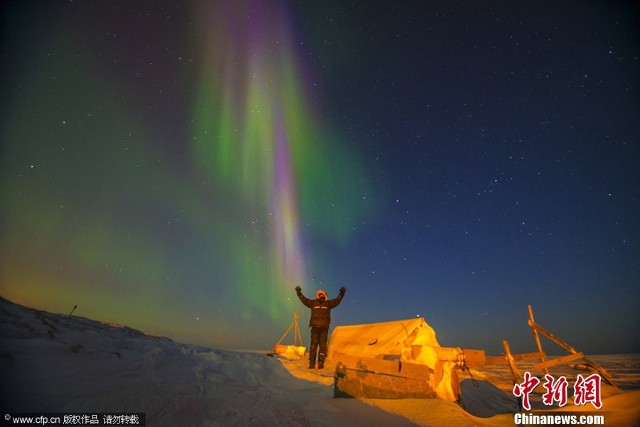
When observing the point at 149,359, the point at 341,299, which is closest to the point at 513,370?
the point at 341,299

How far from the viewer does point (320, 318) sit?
8.12m

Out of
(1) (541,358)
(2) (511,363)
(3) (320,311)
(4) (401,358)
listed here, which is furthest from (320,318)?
(1) (541,358)

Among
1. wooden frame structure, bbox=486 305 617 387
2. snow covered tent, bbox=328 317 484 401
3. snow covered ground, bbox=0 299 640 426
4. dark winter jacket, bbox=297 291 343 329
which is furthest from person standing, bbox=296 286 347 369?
wooden frame structure, bbox=486 305 617 387

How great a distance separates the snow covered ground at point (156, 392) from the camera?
3.82 meters

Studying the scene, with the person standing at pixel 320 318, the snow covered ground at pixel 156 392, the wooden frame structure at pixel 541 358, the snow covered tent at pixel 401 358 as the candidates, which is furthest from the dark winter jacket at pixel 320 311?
the wooden frame structure at pixel 541 358

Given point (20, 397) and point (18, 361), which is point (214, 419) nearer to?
Result: point (20, 397)

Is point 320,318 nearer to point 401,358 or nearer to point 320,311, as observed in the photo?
point 320,311

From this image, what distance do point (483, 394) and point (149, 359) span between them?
44.9 feet

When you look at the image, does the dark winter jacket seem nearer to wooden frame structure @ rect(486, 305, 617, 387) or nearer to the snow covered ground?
the snow covered ground

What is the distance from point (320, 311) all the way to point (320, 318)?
7.5 inches

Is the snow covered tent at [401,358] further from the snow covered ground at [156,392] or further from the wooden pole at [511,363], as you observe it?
the wooden pole at [511,363]

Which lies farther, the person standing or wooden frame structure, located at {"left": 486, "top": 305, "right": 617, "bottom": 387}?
wooden frame structure, located at {"left": 486, "top": 305, "right": 617, "bottom": 387}

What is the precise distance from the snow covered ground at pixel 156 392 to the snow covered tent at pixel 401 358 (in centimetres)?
41

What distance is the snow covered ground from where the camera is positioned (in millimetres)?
3820
